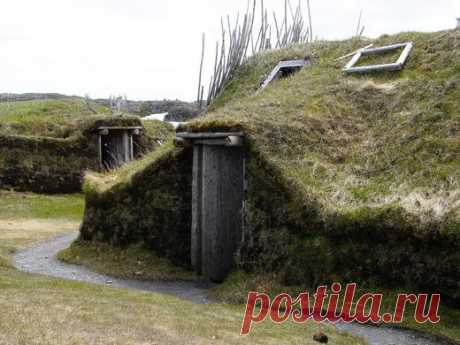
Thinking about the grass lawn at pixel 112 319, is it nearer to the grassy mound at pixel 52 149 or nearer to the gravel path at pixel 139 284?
the gravel path at pixel 139 284

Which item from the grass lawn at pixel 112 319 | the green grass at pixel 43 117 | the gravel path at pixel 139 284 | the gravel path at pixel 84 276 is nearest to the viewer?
the grass lawn at pixel 112 319

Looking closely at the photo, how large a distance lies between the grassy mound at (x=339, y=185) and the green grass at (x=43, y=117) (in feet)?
43.1

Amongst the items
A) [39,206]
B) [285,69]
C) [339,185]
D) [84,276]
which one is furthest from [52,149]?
[339,185]

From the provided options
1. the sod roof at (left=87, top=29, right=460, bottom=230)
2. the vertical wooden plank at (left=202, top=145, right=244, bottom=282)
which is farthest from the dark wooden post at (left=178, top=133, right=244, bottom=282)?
the sod roof at (left=87, top=29, right=460, bottom=230)

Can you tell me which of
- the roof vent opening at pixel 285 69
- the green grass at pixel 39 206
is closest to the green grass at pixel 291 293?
the roof vent opening at pixel 285 69

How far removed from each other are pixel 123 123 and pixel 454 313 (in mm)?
20987

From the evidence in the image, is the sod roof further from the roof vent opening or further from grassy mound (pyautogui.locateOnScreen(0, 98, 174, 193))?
grassy mound (pyautogui.locateOnScreen(0, 98, 174, 193))

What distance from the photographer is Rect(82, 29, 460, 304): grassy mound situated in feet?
31.8

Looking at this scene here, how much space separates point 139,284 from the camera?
12.3 meters

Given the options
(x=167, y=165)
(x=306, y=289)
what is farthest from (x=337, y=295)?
(x=167, y=165)

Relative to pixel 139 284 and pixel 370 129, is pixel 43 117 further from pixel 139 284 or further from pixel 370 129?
pixel 370 129

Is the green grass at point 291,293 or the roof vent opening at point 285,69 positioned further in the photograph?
the roof vent opening at point 285,69

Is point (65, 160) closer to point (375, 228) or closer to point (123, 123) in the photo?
point (123, 123)

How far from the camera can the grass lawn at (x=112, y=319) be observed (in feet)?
22.7
